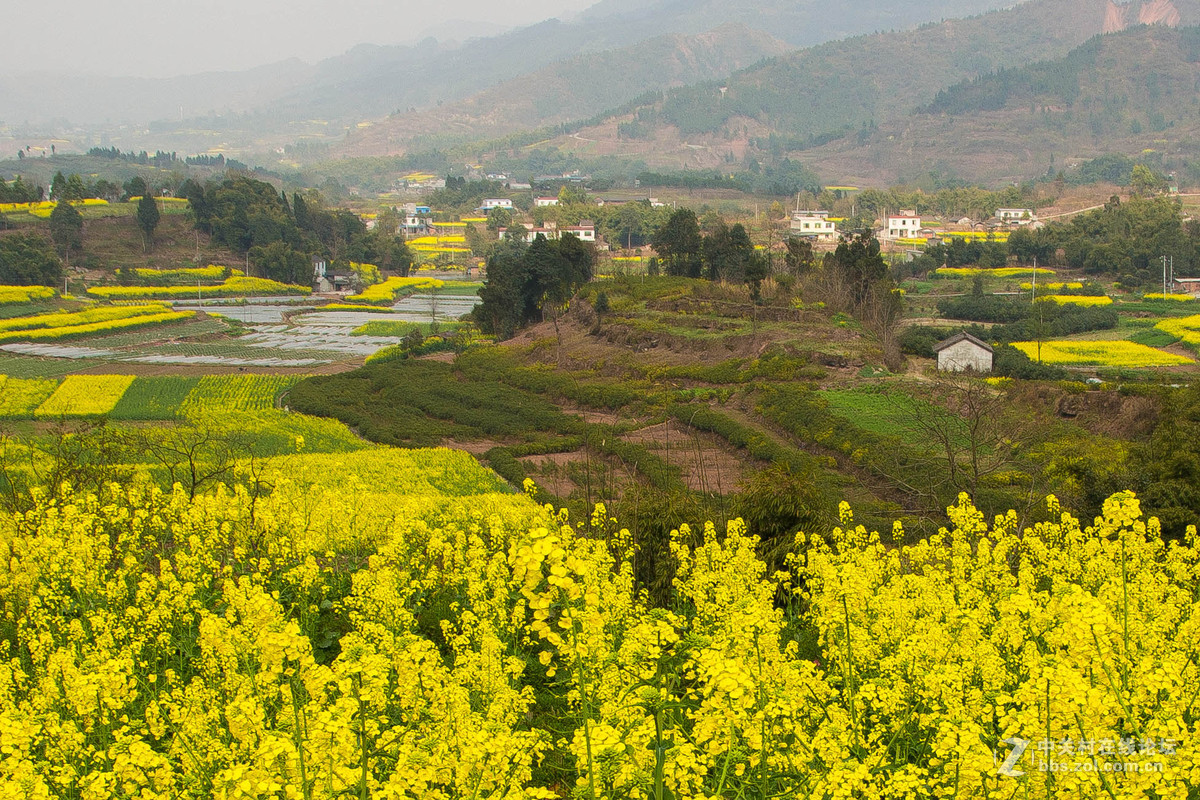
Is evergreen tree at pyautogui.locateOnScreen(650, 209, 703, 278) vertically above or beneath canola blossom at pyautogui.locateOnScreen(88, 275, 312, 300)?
above

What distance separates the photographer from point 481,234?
110 meters

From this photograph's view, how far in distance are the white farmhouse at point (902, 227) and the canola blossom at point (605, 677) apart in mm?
92739

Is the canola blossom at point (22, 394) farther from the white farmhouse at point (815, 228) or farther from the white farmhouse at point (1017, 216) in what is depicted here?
the white farmhouse at point (1017, 216)

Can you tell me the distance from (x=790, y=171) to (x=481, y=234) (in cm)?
8242

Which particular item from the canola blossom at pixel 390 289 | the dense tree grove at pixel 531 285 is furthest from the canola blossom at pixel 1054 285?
the canola blossom at pixel 390 289

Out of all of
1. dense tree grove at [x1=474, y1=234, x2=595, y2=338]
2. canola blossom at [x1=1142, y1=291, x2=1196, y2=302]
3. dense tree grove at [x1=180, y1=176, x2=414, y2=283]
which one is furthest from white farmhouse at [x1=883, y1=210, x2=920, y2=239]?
dense tree grove at [x1=474, y1=234, x2=595, y2=338]

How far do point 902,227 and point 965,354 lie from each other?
65463mm

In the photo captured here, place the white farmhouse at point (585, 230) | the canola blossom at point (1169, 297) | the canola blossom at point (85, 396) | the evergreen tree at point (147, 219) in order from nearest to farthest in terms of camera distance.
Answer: the canola blossom at point (85, 396)
the canola blossom at point (1169, 297)
the evergreen tree at point (147, 219)
the white farmhouse at point (585, 230)

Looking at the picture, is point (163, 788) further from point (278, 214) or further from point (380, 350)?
point (278, 214)

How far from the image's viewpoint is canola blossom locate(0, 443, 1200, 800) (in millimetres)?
4512

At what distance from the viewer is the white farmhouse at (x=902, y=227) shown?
97762 millimetres

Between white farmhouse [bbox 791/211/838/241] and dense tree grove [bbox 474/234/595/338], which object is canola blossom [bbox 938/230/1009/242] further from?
dense tree grove [bbox 474/234/595/338]

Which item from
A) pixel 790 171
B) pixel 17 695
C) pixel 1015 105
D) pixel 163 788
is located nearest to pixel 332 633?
pixel 17 695

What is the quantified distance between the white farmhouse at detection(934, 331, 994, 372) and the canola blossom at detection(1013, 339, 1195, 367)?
13.8 feet
